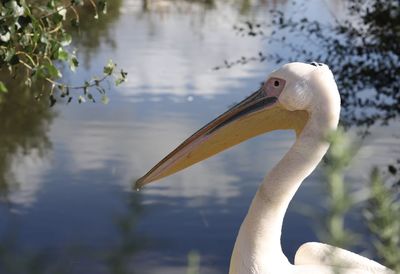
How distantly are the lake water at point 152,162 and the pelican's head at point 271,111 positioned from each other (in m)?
1.32

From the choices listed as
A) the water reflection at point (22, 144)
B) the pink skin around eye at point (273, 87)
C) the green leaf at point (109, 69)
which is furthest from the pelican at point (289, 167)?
the water reflection at point (22, 144)

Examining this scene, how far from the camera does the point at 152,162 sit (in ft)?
24.1

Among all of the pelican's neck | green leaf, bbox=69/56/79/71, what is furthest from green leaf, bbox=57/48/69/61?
the pelican's neck

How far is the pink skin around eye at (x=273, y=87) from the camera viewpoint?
2.39 metres

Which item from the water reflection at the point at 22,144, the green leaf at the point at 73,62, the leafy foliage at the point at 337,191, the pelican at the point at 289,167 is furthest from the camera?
the water reflection at the point at 22,144

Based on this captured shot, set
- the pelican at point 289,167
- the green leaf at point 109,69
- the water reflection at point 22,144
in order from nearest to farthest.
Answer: the pelican at point 289,167 → the green leaf at point 109,69 → the water reflection at point 22,144

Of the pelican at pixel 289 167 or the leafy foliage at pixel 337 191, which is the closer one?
the leafy foliage at pixel 337 191

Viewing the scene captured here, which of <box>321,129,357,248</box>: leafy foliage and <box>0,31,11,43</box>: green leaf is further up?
<box>321,129,357,248</box>: leafy foliage

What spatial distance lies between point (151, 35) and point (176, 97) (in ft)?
12.4

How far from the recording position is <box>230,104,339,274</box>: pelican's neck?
2.29 metres

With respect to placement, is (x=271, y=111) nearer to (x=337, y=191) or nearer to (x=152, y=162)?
(x=337, y=191)

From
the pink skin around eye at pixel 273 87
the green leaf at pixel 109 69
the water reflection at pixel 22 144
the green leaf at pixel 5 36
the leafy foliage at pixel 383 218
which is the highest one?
the leafy foliage at pixel 383 218

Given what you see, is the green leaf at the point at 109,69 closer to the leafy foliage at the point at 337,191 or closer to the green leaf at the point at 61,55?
the green leaf at the point at 61,55

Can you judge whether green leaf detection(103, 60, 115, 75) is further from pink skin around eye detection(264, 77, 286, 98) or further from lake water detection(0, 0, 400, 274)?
lake water detection(0, 0, 400, 274)
